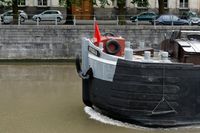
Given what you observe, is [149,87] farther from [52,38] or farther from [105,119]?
[52,38]

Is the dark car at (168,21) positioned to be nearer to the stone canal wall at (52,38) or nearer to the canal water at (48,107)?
the stone canal wall at (52,38)

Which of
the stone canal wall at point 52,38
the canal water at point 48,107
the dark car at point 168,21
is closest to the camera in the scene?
the canal water at point 48,107

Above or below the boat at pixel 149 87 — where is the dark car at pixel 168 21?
above

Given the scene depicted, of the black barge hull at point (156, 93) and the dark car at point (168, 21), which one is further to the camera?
the dark car at point (168, 21)

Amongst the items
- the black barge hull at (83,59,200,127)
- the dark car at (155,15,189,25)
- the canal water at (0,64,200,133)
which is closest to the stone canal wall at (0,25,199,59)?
the dark car at (155,15,189,25)

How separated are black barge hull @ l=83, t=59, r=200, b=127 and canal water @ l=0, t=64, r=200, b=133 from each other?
36 centimetres

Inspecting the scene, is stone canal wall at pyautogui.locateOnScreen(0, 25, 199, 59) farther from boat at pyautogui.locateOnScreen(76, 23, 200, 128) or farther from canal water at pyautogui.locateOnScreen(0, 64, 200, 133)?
boat at pyautogui.locateOnScreen(76, 23, 200, 128)

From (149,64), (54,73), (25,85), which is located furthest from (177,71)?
(54,73)

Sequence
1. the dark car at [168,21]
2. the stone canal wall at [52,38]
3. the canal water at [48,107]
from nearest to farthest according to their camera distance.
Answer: the canal water at [48,107] → the stone canal wall at [52,38] → the dark car at [168,21]

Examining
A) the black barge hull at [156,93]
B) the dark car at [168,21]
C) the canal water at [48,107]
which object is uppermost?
the dark car at [168,21]

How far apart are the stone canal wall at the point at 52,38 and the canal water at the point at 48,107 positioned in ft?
12.4

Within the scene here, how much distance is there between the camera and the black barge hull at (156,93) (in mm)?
13281

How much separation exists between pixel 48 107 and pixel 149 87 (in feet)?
16.3

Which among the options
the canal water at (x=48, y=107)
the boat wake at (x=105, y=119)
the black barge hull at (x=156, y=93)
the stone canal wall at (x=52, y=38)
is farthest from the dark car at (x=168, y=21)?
the black barge hull at (x=156, y=93)
